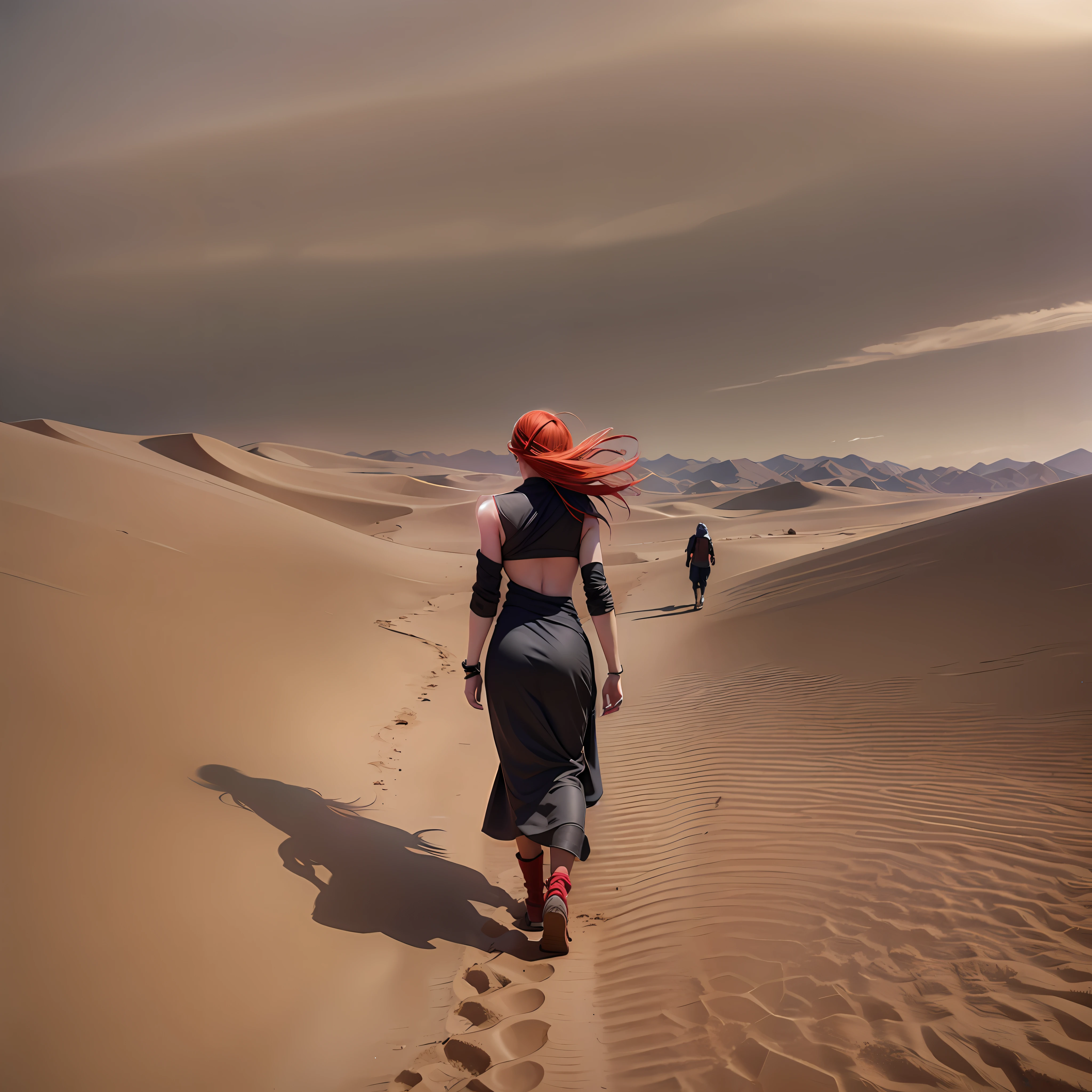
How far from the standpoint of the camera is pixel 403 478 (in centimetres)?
8550

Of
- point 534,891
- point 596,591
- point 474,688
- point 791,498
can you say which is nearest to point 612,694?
point 596,591

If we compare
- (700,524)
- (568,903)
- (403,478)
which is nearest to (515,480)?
(403,478)

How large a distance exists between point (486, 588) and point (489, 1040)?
194cm

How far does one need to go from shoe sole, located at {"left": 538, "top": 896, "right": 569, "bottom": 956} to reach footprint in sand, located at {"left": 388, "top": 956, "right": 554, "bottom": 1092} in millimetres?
106

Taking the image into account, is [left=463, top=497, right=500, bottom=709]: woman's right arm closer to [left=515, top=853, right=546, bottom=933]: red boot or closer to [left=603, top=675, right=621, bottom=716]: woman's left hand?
[left=603, top=675, right=621, bottom=716]: woman's left hand

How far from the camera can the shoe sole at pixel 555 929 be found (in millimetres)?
3020

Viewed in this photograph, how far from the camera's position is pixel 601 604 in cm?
333

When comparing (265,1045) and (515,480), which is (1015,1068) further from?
(515,480)

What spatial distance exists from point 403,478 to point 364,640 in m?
78.8

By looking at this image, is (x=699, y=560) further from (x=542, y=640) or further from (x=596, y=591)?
(x=542, y=640)

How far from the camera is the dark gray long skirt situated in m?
3.23

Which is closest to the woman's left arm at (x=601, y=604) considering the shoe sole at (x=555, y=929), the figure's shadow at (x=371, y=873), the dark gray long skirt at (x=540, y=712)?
the dark gray long skirt at (x=540, y=712)

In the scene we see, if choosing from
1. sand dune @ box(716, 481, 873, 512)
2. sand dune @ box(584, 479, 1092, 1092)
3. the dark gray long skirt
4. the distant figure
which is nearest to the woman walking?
the dark gray long skirt

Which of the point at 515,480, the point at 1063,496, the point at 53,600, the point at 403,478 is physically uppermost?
the point at 515,480
